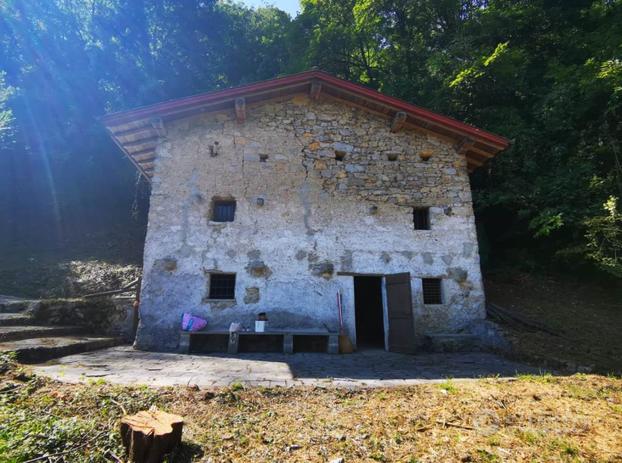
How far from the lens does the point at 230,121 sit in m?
8.70

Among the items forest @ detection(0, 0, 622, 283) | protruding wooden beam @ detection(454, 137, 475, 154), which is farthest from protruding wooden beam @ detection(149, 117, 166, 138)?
forest @ detection(0, 0, 622, 283)

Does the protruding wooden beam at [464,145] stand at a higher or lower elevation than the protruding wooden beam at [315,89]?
lower

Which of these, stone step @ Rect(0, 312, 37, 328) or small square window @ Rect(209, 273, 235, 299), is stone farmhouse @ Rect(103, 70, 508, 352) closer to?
small square window @ Rect(209, 273, 235, 299)

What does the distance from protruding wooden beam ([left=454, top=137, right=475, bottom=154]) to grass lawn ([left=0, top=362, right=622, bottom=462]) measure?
6.31m

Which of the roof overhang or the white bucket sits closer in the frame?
Answer: the white bucket

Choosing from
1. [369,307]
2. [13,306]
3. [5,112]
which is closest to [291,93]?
[369,307]

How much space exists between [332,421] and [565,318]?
7.94 m

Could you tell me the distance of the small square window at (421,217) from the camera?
8.77 metres

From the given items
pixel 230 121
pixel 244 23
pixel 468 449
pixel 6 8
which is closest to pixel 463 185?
A: pixel 230 121

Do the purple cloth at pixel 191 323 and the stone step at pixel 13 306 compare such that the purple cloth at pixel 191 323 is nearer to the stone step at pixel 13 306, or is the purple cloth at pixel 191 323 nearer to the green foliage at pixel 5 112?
the stone step at pixel 13 306

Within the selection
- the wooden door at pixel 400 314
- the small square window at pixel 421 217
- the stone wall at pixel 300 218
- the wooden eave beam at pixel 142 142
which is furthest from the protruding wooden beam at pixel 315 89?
the wooden door at pixel 400 314

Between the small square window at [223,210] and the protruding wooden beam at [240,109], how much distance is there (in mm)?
2202

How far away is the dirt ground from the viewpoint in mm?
6219

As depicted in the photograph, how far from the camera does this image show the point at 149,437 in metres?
2.60
